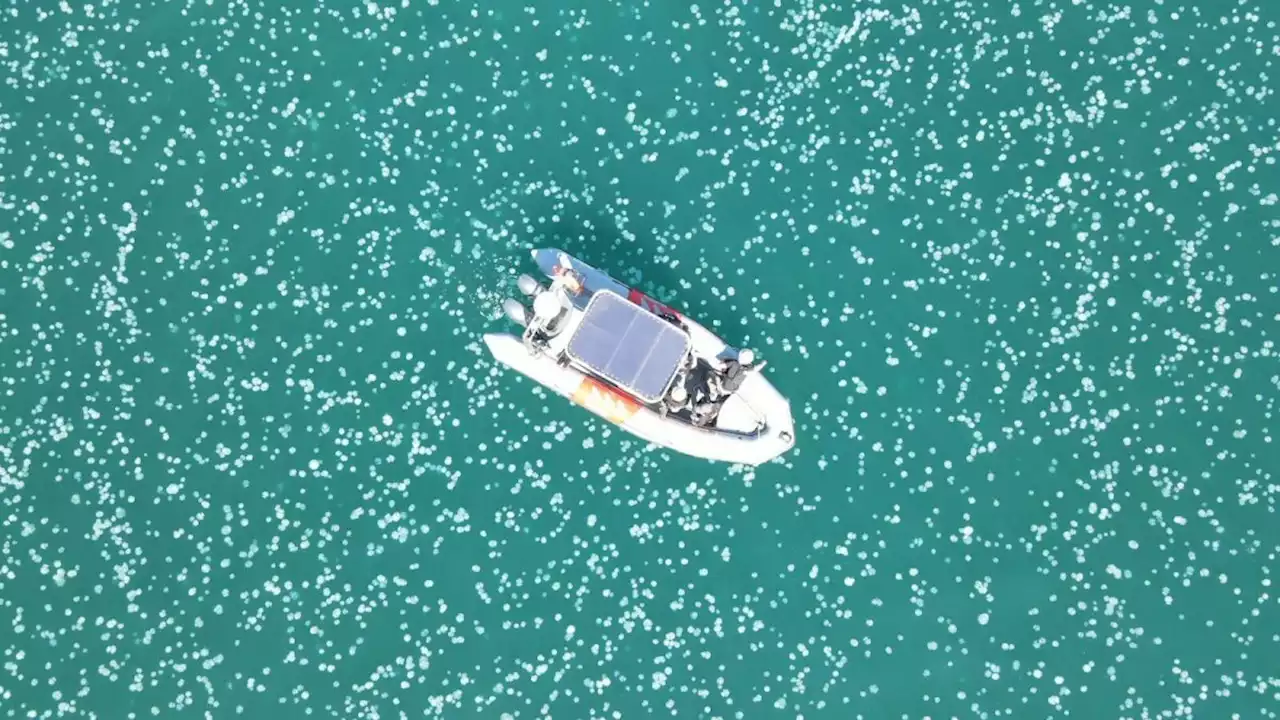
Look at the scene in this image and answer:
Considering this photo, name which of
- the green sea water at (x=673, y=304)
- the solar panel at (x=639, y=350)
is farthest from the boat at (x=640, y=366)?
the green sea water at (x=673, y=304)

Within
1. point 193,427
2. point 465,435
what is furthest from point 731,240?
point 193,427

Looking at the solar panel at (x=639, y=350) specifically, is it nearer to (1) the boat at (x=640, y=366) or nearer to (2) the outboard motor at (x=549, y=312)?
(1) the boat at (x=640, y=366)

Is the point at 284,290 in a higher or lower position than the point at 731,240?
lower

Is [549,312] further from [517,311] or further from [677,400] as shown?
[677,400]

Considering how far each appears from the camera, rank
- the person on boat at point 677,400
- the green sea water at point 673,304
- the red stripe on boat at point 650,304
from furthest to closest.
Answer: the green sea water at point 673,304, the red stripe on boat at point 650,304, the person on boat at point 677,400

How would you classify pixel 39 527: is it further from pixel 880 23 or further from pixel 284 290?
pixel 880 23

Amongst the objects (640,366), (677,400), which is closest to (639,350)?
(640,366)
